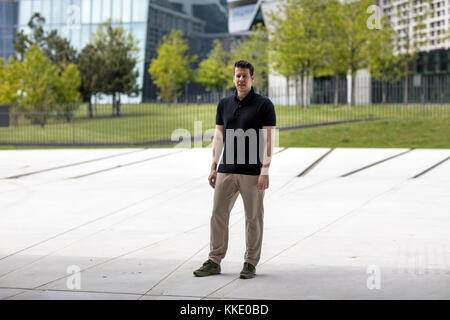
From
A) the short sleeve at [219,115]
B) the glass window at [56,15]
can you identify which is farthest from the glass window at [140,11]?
the short sleeve at [219,115]

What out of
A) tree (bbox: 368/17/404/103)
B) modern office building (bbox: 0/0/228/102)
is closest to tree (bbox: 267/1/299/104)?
tree (bbox: 368/17/404/103)

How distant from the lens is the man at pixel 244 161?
5957 millimetres

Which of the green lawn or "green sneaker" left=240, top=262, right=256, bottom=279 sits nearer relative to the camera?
"green sneaker" left=240, top=262, right=256, bottom=279

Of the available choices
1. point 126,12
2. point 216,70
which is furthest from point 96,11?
point 216,70

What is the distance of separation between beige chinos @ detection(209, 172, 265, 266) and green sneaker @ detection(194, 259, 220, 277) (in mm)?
42

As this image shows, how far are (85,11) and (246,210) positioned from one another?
58.1 meters

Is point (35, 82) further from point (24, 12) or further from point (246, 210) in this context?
point (246, 210)

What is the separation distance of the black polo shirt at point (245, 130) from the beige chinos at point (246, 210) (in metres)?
0.09

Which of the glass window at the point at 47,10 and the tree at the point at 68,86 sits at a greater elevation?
the glass window at the point at 47,10

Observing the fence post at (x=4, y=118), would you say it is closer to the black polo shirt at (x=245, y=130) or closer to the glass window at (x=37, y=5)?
the black polo shirt at (x=245, y=130)

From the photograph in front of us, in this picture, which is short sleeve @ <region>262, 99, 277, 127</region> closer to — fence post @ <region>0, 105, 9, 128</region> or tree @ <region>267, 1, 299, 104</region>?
fence post @ <region>0, 105, 9, 128</region>

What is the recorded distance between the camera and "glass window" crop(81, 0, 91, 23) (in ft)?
199

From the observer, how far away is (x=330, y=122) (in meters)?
30.1

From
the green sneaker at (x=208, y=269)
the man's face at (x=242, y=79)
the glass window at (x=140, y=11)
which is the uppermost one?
the glass window at (x=140, y=11)
